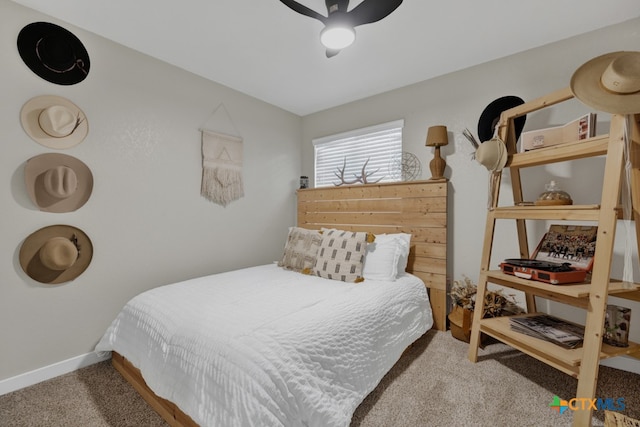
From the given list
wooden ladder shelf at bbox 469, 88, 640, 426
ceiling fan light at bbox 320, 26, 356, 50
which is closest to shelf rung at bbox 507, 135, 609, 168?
wooden ladder shelf at bbox 469, 88, 640, 426

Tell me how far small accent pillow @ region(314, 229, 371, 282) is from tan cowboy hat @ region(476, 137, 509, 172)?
1.11 meters

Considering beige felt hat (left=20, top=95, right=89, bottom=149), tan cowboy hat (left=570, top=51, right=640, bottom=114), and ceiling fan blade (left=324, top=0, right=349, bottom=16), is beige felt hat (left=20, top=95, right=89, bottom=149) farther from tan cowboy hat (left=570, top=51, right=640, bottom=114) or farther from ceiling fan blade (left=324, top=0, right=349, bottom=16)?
tan cowboy hat (left=570, top=51, right=640, bottom=114)

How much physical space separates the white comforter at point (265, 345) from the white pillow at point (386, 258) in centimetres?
22

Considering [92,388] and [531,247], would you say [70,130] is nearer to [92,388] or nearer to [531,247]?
[92,388]

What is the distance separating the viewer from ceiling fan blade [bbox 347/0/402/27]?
Result: 1412mm

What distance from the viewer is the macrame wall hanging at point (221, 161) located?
2.77 m

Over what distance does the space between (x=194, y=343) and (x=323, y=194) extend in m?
2.35

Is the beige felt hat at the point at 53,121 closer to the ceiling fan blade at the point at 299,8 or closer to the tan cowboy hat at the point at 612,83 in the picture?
the ceiling fan blade at the point at 299,8

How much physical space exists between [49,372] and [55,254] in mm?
821

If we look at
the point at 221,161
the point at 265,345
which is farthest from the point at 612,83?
the point at 221,161

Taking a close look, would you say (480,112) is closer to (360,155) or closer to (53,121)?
(360,155)

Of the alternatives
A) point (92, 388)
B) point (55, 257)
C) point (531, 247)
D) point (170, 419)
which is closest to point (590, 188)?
point (531, 247)

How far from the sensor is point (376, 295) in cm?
197

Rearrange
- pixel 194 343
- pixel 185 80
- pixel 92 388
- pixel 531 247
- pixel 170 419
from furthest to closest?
pixel 185 80, pixel 531 247, pixel 92 388, pixel 170 419, pixel 194 343
